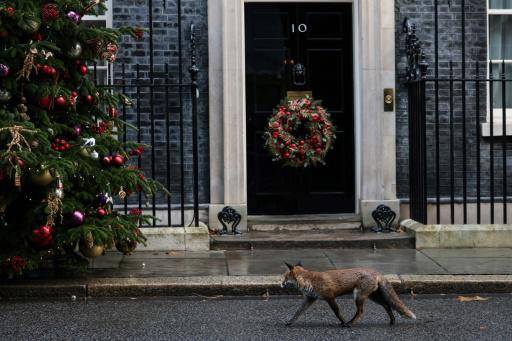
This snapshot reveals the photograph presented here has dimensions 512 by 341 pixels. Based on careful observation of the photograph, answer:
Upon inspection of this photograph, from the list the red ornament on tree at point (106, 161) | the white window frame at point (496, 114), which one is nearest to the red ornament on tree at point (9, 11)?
the red ornament on tree at point (106, 161)

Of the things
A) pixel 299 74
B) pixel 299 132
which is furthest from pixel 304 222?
pixel 299 74

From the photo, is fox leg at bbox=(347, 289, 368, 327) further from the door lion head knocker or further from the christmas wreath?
the door lion head knocker

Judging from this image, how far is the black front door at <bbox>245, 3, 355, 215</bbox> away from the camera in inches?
449

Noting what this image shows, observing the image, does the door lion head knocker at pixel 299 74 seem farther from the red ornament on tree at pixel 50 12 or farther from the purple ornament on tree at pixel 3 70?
the purple ornament on tree at pixel 3 70

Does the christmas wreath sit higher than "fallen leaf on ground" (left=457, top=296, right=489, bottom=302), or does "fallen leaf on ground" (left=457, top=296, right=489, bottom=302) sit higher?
the christmas wreath

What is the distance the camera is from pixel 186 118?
11.0 m

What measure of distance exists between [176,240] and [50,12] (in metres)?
3.09

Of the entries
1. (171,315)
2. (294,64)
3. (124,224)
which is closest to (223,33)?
(294,64)

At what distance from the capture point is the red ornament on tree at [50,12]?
815 centimetres

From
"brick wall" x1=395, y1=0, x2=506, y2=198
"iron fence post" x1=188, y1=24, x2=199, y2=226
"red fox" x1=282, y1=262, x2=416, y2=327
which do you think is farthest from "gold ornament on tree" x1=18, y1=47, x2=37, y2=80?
"brick wall" x1=395, y1=0, x2=506, y2=198

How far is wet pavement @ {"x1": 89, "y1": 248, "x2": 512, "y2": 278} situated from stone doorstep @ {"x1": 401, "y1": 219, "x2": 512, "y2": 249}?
0.49 ft

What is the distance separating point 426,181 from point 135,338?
5227 mm

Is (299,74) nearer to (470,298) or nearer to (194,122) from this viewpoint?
(194,122)

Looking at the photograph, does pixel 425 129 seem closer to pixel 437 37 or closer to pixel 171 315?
pixel 437 37
